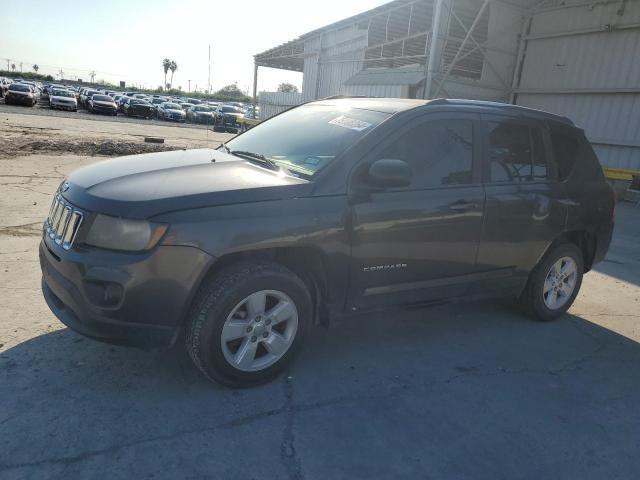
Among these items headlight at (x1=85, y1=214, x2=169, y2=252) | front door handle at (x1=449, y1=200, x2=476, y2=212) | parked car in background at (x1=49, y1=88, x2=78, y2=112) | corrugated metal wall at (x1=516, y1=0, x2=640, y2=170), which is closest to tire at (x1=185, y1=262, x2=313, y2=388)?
headlight at (x1=85, y1=214, x2=169, y2=252)

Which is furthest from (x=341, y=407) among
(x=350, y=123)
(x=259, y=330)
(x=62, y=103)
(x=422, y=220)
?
(x=62, y=103)

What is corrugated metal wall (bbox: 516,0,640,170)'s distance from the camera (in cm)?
1473

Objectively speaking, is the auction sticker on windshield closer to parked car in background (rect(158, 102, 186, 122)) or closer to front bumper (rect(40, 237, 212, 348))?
front bumper (rect(40, 237, 212, 348))

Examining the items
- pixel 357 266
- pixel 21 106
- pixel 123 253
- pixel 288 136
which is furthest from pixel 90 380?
Result: pixel 21 106

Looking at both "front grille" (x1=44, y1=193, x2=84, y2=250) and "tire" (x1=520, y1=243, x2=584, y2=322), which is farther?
"tire" (x1=520, y1=243, x2=584, y2=322)

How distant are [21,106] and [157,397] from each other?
1541 inches

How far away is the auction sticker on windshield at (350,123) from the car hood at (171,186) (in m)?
0.66

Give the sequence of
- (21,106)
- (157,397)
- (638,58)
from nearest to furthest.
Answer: (157,397) → (638,58) → (21,106)

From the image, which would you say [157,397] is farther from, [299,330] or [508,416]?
[508,416]

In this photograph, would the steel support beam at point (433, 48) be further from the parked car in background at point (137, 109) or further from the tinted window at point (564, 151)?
the parked car in background at point (137, 109)

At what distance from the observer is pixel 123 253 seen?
8.82 ft

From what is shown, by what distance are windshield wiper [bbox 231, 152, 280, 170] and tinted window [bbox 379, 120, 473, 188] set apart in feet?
2.48

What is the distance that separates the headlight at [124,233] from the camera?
2.67 m

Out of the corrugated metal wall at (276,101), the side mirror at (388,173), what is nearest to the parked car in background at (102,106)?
the corrugated metal wall at (276,101)
